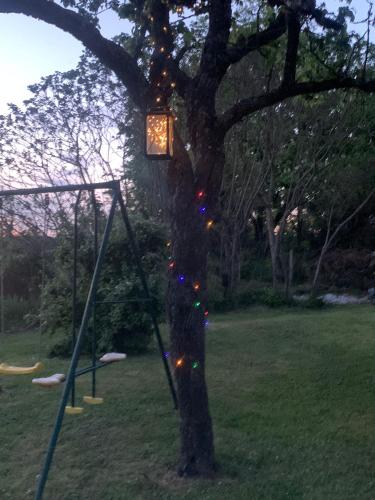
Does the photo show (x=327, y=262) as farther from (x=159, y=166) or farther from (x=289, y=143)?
(x=159, y=166)

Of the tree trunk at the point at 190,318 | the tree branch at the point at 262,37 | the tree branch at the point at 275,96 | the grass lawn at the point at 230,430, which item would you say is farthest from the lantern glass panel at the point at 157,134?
the grass lawn at the point at 230,430

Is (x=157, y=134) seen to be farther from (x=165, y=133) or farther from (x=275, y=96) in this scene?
(x=275, y=96)

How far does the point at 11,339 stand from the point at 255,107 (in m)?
10.00

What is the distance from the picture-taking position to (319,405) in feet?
22.9

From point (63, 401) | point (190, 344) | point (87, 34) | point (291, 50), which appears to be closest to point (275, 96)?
point (291, 50)

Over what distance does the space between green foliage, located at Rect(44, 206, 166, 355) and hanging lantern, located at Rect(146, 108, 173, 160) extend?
16.6 ft

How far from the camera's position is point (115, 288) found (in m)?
10.0

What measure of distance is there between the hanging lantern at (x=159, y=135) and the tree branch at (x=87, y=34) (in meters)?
0.36

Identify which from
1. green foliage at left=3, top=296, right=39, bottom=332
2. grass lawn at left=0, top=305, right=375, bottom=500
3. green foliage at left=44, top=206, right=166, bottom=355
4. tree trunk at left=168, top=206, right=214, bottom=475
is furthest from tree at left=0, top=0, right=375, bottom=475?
green foliage at left=3, top=296, right=39, bottom=332

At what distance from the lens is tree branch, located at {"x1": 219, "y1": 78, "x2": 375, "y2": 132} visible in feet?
17.1

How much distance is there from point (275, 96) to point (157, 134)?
110 centimetres

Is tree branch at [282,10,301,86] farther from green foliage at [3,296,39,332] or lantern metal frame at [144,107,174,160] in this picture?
green foliage at [3,296,39,332]

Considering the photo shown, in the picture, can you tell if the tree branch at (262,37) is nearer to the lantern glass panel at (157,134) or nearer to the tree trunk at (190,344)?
the lantern glass panel at (157,134)

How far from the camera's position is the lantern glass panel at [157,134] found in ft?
16.3
